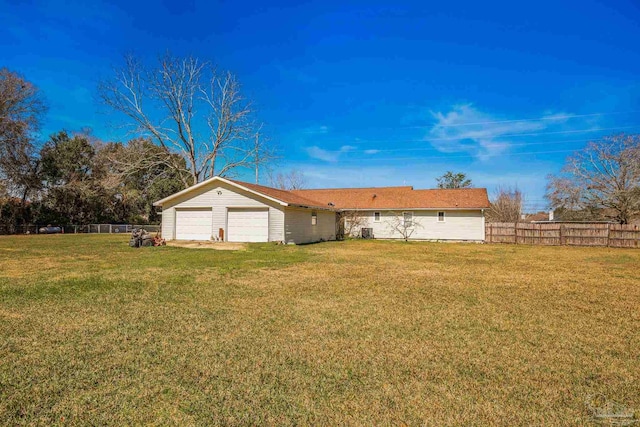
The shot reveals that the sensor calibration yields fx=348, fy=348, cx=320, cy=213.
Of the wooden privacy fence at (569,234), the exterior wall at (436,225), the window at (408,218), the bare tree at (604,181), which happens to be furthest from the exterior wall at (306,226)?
the bare tree at (604,181)

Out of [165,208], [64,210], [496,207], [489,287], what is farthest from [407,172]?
[64,210]

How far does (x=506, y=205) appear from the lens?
1505 inches

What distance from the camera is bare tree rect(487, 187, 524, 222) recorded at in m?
35.9

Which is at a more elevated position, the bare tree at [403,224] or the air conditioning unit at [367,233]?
the bare tree at [403,224]

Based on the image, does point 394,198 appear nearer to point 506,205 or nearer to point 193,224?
point 193,224

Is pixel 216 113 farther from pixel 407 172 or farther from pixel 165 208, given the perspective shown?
pixel 407 172

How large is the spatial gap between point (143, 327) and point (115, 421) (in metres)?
2.16

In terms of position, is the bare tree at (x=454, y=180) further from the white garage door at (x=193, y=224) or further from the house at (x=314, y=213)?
the white garage door at (x=193, y=224)

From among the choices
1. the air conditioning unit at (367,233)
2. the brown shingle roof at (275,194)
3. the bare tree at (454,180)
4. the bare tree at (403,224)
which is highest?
the bare tree at (454,180)

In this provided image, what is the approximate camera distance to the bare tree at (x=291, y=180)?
43438mm

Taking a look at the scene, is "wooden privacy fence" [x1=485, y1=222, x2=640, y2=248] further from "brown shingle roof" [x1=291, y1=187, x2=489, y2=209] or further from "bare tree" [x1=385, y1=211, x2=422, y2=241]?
"bare tree" [x1=385, y1=211, x2=422, y2=241]

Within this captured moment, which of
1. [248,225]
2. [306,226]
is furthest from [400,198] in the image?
[248,225]

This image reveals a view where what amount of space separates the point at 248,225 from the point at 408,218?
468 inches

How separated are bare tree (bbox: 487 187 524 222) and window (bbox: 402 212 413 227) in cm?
1349
